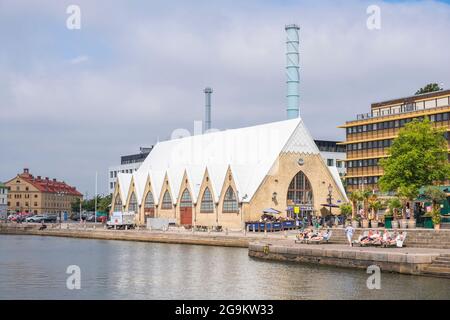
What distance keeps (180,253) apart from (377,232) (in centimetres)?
1747

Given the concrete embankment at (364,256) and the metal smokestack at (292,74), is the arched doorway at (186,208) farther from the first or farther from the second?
the concrete embankment at (364,256)

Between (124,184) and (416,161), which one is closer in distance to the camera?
(416,161)

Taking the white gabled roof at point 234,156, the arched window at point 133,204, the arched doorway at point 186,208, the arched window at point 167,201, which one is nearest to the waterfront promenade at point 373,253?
the white gabled roof at point 234,156

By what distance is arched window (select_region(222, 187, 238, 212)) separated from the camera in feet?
284

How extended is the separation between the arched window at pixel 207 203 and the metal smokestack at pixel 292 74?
25.6 m

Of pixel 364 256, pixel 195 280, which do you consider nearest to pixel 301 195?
pixel 364 256

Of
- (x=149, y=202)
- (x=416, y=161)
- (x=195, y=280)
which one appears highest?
(x=416, y=161)

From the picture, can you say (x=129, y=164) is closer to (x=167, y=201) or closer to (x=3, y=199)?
(x=3, y=199)

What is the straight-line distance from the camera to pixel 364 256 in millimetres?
39781

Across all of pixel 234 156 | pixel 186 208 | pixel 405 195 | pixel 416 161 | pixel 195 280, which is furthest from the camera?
pixel 234 156

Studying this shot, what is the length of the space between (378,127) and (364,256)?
62.7m

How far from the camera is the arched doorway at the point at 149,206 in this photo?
103 m

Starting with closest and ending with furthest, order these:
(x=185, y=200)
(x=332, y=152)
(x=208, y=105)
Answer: (x=185, y=200), (x=332, y=152), (x=208, y=105)
